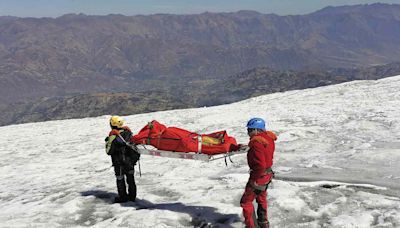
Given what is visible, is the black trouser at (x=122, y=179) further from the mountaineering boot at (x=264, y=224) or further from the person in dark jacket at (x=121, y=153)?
the mountaineering boot at (x=264, y=224)

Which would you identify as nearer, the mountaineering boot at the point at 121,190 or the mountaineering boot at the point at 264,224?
the mountaineering boot at the point at 264,224

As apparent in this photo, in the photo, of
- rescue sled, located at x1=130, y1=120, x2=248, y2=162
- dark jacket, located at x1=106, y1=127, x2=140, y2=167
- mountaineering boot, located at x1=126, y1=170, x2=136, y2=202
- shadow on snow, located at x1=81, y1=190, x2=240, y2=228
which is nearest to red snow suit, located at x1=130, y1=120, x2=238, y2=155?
rescue sled, located at x1=130, y1=120, x2=248, y2=162

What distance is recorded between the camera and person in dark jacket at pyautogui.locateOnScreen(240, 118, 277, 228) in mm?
8375

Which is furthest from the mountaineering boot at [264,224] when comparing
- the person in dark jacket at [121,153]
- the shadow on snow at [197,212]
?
the person in dark jacket at [121,153]

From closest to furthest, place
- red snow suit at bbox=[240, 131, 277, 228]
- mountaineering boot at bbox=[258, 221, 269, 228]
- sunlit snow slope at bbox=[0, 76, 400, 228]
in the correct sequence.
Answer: red snow suit at bbox=[240, 131, 277, 228]
mountaineering boot at bbox=[258, 221, 269, 228]
sunlit snow slope at bbox=[0, 76, 400, 228]

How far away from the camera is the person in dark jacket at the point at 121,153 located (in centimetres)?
1123

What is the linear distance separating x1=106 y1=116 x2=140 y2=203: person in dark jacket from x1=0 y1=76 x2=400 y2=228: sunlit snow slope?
16.4 inches

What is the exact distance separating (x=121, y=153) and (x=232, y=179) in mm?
3814

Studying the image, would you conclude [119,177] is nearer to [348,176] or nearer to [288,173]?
[288,173]

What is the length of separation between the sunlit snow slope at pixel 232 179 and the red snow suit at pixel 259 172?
912 millimetres

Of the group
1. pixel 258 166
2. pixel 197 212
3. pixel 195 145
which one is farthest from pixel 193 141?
pixel 258 166

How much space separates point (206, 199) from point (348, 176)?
15.3 feet

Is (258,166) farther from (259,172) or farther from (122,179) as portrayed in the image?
(122,179)

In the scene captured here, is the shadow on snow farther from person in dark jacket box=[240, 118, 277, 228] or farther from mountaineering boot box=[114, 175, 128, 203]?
person in dark jacket box=[240, 118, 277, 228]
